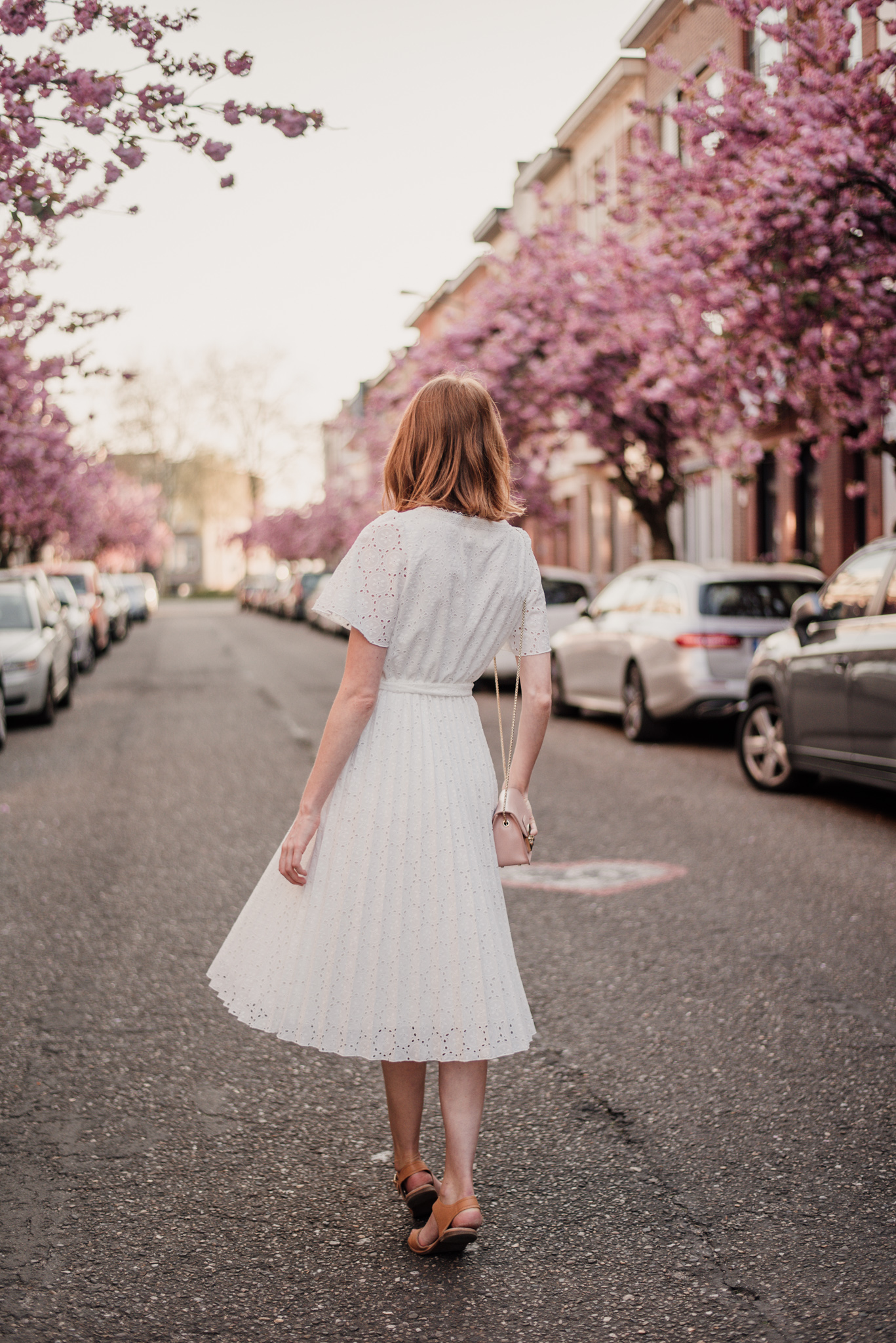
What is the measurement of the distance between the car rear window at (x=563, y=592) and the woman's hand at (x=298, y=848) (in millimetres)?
15635

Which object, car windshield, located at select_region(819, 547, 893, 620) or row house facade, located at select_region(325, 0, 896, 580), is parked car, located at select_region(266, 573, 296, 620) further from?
car windshield, located at select_region(819, 547, 893, 620)

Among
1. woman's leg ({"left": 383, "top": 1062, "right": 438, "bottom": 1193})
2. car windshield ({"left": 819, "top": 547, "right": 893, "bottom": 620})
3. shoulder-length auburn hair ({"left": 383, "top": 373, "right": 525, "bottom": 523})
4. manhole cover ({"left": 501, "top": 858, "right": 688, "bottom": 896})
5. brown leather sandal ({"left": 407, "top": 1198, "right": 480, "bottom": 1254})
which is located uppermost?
shoulder-length auburn hair ({"left": 383, "top": 373, "right": 525, "bottom": 523})

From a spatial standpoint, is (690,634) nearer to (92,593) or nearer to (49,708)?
(49,708)

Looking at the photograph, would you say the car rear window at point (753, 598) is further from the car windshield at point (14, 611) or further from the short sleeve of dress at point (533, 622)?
the short sleeve of dress at point (533, 622)

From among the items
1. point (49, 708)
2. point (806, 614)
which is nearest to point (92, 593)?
point (49, 708)

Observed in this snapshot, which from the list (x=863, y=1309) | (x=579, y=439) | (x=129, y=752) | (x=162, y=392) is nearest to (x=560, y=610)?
(x=129, y=752)

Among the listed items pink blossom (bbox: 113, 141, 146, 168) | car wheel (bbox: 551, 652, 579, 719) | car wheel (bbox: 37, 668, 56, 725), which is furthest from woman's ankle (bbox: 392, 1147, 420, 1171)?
car wheel (bbox: 37, 668, 56, 725)

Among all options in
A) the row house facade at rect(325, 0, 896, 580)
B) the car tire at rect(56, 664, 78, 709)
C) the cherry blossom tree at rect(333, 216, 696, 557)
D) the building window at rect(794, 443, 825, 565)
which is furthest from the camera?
the building window at rect(794, 443, 825, 565)

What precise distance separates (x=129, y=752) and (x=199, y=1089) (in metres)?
9.30

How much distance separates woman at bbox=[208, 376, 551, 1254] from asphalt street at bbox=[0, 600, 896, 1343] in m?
0.37

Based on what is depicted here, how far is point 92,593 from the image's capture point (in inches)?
1156

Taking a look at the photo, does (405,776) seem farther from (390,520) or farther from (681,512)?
(681,512)

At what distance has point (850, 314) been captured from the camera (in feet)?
40.3

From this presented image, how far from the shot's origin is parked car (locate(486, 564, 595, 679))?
18.5m
